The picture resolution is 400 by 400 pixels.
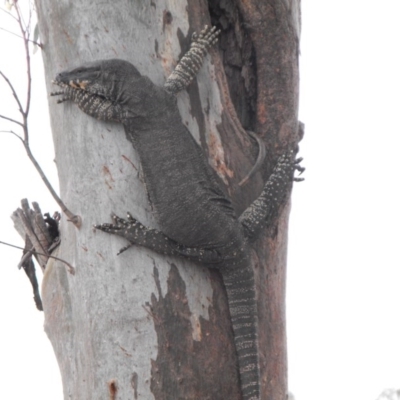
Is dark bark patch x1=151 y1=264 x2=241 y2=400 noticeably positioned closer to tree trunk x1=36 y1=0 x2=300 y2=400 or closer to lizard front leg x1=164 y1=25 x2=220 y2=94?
tree trunk x1=36 y1=0 x2=300 y2=400

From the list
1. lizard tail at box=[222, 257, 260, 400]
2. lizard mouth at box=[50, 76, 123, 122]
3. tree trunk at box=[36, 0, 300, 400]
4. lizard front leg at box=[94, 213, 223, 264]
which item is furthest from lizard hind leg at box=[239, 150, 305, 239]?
lizard mouth at box=[50, 76, 123, 122]

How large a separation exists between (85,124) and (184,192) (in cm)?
58

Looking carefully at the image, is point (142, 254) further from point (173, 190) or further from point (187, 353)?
point (187, 353)

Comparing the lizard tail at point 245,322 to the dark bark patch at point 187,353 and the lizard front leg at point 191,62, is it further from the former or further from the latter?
the lizard front leg at point 191,62

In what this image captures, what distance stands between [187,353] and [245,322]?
0.35m

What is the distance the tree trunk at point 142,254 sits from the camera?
10.9 ft

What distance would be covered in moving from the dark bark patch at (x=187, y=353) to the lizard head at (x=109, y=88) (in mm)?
767

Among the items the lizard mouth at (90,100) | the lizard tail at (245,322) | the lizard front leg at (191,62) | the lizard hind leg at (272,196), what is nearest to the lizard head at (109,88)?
the lizard mouth at (90,100)

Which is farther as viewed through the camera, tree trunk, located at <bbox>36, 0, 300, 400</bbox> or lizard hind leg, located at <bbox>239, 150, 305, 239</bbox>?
lizard hind leg, located at <bbox>239, 150, 305, 239</bbox>

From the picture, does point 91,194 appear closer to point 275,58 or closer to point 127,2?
point 127,2

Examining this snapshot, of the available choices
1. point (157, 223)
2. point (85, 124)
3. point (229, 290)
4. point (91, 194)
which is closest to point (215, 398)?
point (229, 290)

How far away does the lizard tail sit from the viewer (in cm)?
348

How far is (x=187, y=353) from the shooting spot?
11.0 ft

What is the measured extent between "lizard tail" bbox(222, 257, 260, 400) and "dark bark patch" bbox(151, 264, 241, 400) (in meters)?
0.04
